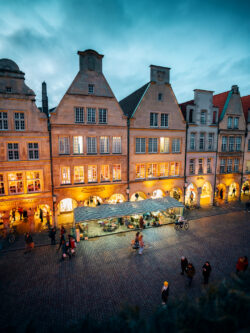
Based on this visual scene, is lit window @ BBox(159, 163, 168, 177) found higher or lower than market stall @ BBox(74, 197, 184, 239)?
higher

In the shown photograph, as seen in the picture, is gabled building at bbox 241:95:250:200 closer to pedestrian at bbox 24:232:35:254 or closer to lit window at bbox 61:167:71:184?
lit window at bbox 61:167:71:184

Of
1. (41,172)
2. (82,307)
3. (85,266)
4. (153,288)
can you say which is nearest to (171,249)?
(153,288)

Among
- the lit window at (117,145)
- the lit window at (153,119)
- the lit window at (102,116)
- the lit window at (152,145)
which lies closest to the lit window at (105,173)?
the lit window at (117,145)

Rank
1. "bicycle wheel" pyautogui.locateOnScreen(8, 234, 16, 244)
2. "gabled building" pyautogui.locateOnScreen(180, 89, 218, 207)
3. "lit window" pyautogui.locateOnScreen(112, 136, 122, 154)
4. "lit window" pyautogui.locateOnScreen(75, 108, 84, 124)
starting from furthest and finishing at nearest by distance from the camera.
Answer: "gabled building" pyautogui.locateOnScreen(180, 89, 218, 207), "lit window" pyautogui.locateOnScreen(112, 136, 122, 154), "lit window" pyautogui.locateOnScreen(75, 108, 84, 124), "bicycle wheel" pyautogui.locateOnScreen(8, 234, 16, 244)

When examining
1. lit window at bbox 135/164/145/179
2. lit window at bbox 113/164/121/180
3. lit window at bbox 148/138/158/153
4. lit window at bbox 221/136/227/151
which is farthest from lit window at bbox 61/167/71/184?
lit window at bbox 221/136/227/151

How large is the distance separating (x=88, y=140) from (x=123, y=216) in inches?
393

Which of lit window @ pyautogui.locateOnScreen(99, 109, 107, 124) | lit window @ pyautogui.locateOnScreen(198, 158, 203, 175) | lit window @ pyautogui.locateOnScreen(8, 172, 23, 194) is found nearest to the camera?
lit window @ pyautogui.locateOnScreen(8, 172, 23, 194)

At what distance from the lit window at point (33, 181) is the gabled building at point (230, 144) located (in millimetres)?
26598

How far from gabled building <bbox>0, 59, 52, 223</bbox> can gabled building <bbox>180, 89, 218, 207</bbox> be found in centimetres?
2010

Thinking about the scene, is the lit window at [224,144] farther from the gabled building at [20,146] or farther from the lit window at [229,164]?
the gabled building at [20,146]

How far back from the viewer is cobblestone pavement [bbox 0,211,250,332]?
10602 millimetres

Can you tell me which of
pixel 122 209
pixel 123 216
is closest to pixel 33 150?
pixel 122 209

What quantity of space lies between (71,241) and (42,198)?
7.44m

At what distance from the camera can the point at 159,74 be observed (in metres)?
24.1
